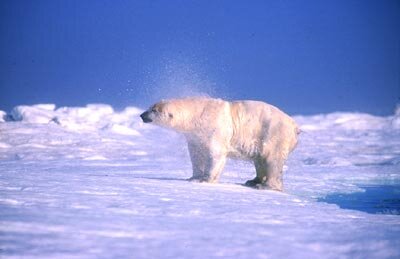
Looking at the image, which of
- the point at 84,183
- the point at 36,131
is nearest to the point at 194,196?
the point at 84,183

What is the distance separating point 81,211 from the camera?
131 inches

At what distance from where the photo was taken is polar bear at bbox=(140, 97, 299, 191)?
6.70 meters

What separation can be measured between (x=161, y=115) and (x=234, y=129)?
1184mm

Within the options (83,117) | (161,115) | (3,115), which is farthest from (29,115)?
(161,115)

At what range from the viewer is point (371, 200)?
7863mm

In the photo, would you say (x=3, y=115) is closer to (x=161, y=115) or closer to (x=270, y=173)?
(x=161, y=115)

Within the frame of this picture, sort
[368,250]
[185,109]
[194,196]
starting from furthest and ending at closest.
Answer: [185,109], [194,196], [368,250]

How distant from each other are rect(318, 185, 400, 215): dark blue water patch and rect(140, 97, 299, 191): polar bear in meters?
1.13

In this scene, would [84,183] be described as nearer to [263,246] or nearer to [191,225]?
[191,225]

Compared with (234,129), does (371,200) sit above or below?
below

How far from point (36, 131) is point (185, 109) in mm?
22073

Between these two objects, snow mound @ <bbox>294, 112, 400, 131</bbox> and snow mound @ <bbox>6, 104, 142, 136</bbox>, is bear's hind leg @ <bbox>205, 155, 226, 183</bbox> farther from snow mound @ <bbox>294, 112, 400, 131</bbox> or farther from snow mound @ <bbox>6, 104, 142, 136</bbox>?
snow mound @ <bbox>294, 112, 400, 131</bbox>

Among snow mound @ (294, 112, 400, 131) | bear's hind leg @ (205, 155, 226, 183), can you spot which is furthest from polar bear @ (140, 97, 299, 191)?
snow mound @ (294, 112, 400, 131)

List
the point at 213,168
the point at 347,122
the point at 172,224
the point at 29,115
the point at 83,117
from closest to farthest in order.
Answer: the point at 172,224 → the point at 213,168 → the point at 29,115 → the point at 83,117 → the point at 347,122
